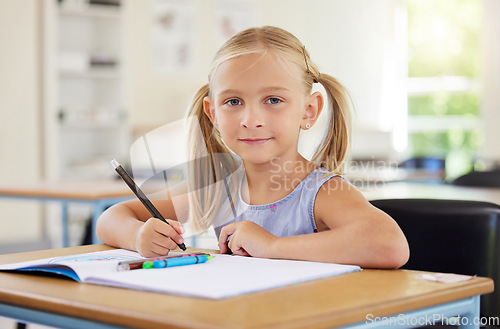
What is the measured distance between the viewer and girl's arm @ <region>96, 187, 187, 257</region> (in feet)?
3.64

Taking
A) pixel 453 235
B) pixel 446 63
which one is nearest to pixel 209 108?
pixel 453 235

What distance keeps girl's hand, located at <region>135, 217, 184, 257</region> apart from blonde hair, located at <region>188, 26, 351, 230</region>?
0.88 feet

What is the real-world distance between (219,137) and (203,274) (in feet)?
2.07

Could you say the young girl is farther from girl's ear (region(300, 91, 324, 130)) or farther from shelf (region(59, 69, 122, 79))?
shelf (region(59, 69, 122, 79))

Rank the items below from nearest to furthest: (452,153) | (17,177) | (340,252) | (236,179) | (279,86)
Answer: (340,252) → (279,86) → (236,179) → (17,177) → (452,153)

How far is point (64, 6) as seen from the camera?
5594 mm

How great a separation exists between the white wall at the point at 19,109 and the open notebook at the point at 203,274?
4.63 m

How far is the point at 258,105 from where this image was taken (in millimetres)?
1261

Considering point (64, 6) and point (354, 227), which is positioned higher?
point (64, 6)

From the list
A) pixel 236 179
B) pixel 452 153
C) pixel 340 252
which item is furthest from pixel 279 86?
pixel 452 153

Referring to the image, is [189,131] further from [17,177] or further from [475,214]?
[17,177]

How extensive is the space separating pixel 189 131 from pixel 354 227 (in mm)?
534

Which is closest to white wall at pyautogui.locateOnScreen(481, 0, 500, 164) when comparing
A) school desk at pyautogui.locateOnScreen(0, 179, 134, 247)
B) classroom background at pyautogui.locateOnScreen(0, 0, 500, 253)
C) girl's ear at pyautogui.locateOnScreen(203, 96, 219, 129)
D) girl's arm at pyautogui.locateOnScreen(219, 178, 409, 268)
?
classroom background at pyautogui.locateOnScreen(0, 0, 500, 253)

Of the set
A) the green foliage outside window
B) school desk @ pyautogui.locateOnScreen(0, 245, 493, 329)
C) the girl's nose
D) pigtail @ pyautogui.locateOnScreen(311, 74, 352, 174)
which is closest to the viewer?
school desk @ pyautogui.locateOnScreen(0, 245, 493, 329)
